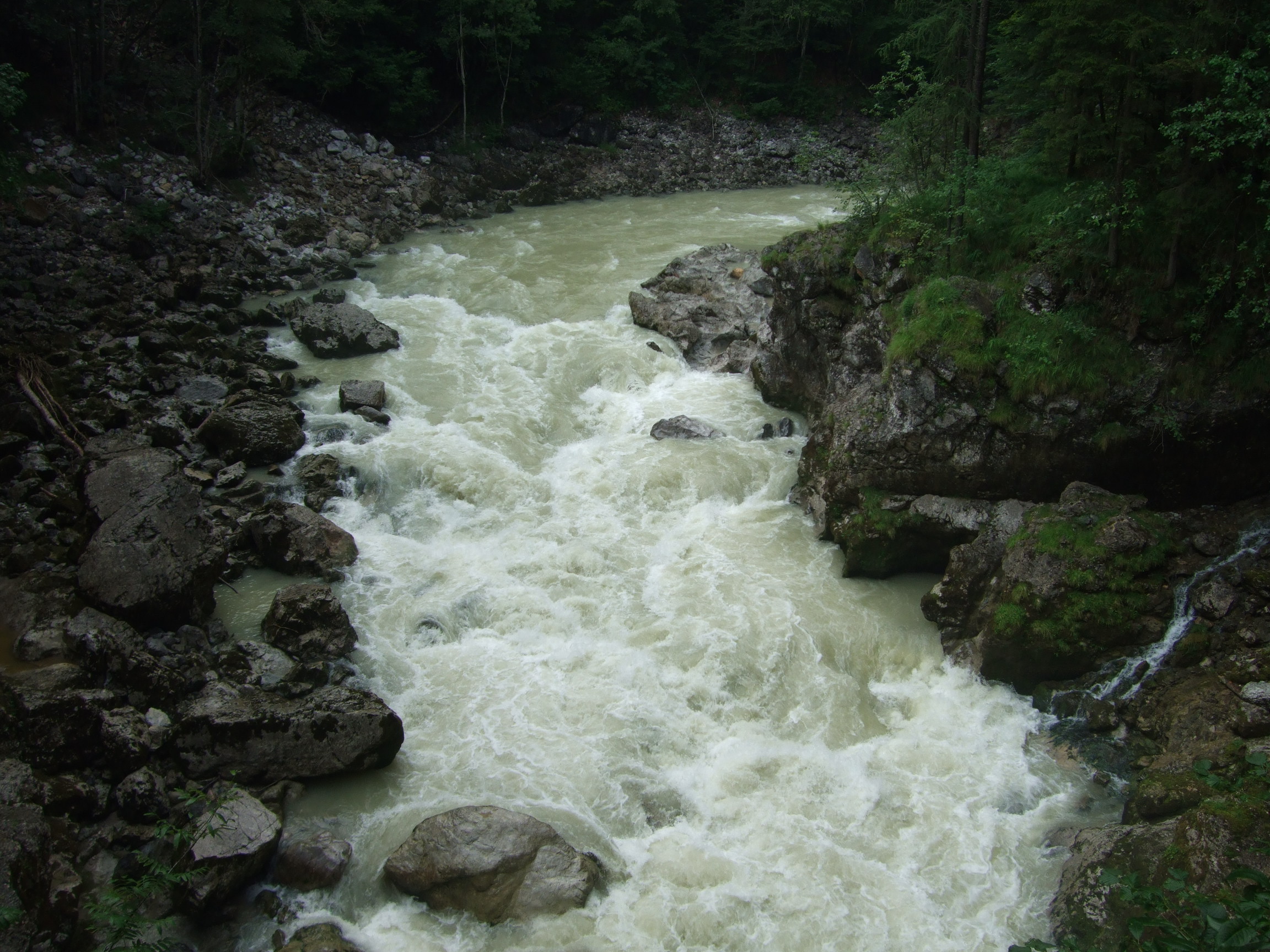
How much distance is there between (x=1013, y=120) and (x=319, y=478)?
63.2ft

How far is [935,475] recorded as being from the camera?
12539 mm

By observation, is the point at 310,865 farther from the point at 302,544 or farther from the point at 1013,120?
the point at 1013,120

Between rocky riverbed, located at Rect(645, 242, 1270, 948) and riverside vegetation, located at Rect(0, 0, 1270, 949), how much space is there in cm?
4

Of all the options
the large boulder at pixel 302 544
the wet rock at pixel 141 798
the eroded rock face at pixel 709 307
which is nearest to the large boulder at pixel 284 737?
the wet rock at pixel 141 798

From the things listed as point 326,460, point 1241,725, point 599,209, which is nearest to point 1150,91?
point 1241,725

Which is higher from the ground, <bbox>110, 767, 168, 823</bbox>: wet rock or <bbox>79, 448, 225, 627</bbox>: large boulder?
<bbox>79, 448, 225, 627</bbox>: large boulder

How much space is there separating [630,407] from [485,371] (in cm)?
364

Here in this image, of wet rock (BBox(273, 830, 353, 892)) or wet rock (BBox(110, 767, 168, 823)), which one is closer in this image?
wet rock (BBox(273, 830, 353, 892))

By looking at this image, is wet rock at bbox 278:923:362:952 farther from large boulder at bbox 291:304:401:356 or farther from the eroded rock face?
the eroded rock face

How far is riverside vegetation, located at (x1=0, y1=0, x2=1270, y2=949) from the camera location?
828 centimetres

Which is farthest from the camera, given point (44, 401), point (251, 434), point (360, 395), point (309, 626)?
point (360, 395)

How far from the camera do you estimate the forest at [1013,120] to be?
1077cm

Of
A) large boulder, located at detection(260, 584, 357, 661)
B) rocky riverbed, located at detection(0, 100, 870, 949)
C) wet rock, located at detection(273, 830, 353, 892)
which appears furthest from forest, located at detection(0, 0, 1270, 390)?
wet rock, located at detection(273, 830, 353, 892)

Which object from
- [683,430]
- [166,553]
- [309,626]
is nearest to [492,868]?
[309,626]
